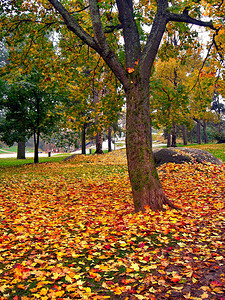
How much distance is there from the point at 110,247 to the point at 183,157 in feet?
26.1

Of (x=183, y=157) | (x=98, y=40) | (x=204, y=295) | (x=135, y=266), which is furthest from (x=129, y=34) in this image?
(x=183, y=157)

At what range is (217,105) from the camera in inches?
1441

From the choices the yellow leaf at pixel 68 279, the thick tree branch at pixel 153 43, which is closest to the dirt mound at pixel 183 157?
the thick tree branch at pixel 153 43

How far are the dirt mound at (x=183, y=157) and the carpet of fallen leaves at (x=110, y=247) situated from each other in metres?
3.70

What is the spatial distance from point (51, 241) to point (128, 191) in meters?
3.91

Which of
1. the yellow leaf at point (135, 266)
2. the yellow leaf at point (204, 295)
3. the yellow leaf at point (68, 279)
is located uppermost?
the yellow leaf at point (204, 295)

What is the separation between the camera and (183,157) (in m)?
11.1

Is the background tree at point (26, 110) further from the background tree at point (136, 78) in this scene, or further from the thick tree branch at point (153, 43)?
the thick tree branch at point (153, 43)

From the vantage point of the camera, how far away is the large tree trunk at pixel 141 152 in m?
5.21

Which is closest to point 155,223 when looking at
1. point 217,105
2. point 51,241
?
point 51,241

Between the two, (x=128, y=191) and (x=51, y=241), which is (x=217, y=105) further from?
(x=51, y=241)

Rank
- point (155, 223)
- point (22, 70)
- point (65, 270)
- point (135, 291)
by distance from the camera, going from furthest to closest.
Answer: point (22, 70) → point (155, 223) → point (65, 270) → point (135, 291)

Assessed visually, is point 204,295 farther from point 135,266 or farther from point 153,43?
point 153,43

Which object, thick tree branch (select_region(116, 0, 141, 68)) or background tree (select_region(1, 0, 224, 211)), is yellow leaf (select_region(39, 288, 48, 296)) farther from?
thick tree branch (select_region(116, 0, 141, 68))
